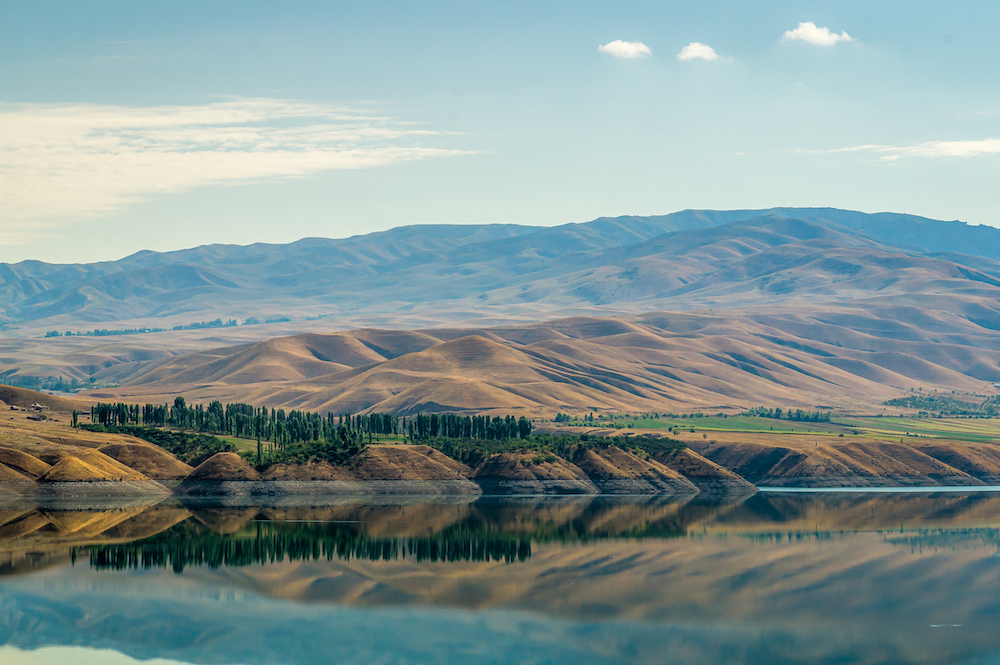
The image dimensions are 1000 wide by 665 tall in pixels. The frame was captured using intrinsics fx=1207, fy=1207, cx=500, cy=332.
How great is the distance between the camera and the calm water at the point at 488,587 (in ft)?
244

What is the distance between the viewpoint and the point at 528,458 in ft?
604

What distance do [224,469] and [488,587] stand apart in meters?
78.5

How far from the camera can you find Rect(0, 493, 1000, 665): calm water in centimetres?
7431

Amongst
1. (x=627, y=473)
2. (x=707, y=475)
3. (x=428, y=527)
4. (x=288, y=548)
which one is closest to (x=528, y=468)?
(x=627, y=473)

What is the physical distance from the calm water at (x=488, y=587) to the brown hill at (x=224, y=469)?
14.2 meters

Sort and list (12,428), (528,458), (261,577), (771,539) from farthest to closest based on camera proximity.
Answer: (528,458), (12,428), (771,539), (261,577)

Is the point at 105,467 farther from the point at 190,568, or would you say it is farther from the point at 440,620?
the point at 440,620

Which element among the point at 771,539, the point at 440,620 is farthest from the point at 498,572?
the point at 771,539

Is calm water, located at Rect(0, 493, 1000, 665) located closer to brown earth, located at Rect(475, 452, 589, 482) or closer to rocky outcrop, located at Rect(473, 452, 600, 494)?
rocky outcrop, located at Rect(473, 452, 600, 494)

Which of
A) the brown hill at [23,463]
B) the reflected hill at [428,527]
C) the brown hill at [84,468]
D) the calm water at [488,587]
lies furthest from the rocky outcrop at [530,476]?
the brown hill at [23,463]

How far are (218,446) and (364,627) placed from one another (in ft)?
338

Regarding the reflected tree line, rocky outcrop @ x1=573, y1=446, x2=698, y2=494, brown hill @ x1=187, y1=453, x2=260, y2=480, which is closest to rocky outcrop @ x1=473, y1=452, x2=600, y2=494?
rocky outcrop @ x1=573, y1=446, x2=698, y2=494

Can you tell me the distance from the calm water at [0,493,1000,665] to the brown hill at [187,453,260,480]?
46.6 feet

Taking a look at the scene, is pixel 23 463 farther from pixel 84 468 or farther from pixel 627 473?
pixel 627 473
